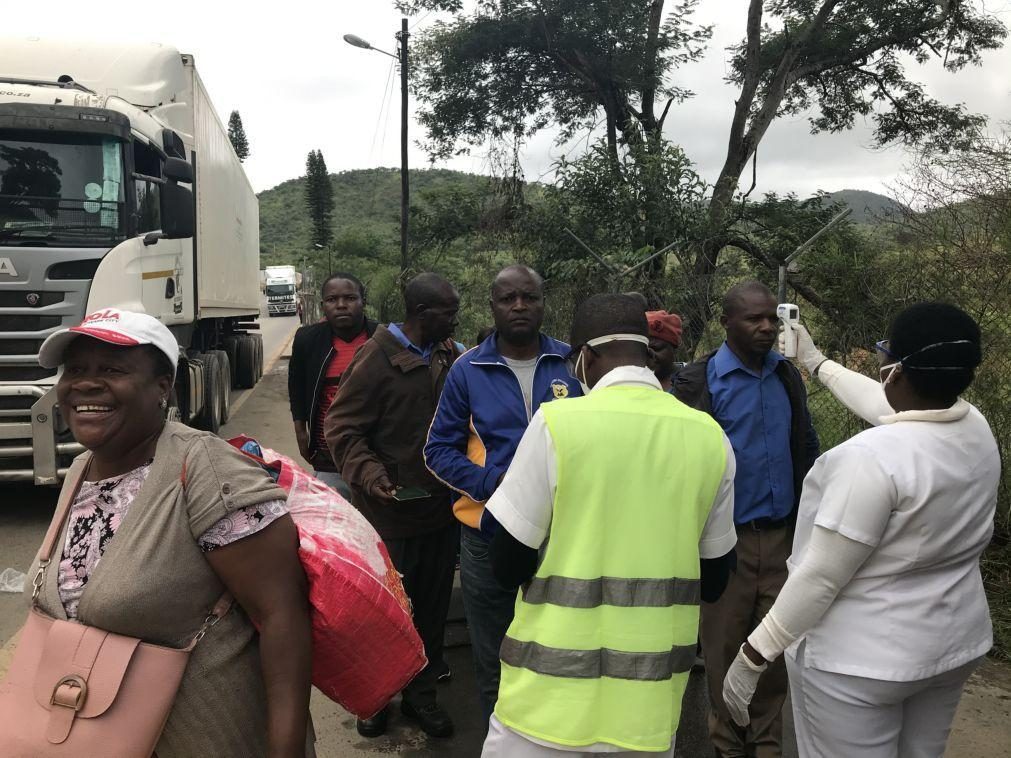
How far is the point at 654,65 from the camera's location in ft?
46.1

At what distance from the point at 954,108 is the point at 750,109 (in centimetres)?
379

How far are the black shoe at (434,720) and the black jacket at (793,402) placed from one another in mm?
1675

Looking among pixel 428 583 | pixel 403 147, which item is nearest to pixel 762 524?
pixel 428 583

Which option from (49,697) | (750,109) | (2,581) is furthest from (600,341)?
(750,109)

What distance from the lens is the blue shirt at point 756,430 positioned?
9.45ft

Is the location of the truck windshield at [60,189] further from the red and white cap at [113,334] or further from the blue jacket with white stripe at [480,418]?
the red and white cap at [113,334]

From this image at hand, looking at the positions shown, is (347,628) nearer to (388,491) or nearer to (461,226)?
(388,491)

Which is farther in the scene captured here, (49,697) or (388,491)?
(388,491)

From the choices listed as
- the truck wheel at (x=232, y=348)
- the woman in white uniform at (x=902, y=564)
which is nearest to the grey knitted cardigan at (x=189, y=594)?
the woman in white uniform at (x=902, y=564)

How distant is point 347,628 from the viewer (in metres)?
1.64

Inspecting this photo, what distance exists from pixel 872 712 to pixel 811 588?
352 millimetres

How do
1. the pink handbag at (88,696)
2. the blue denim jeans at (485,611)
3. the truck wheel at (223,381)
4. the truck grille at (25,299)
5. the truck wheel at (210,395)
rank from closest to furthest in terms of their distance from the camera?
the pink handbag at (88,696), the blue denim jeans at (485,611), the truck grille at (25,299), the truck wheel at (210,395), the truck wheel at (223,381)

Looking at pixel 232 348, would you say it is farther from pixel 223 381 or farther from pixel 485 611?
pixel 485 611

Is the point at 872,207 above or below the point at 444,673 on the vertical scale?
above
